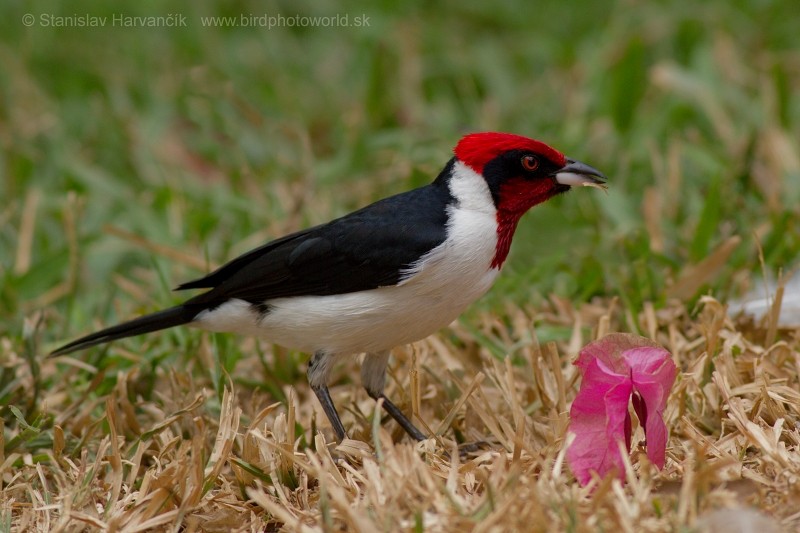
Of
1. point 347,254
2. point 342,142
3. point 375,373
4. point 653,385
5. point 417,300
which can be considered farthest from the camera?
point 342,142

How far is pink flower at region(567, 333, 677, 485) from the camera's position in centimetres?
280

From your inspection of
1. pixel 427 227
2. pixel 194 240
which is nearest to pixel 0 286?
pixel 194 240

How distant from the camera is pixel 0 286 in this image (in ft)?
15.4

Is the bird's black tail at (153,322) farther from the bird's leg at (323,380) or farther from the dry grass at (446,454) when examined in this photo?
the bird's leg at (323,380)

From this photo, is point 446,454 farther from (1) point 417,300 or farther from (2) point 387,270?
(2) point 387,270

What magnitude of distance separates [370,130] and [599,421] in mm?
3653

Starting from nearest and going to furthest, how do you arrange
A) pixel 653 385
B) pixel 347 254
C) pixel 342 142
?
pixel 653 385
pixel 347 254
pixel 342 142

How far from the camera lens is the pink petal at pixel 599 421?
2.80 m

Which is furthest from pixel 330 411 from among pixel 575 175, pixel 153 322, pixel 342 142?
pixel 342 142

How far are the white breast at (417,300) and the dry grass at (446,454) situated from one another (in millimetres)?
232

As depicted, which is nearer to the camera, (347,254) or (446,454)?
(446,454)

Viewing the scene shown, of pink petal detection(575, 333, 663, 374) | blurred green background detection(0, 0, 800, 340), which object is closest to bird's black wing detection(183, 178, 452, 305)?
pink petal detection(575, 333, 663, 374)

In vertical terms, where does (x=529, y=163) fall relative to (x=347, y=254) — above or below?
above

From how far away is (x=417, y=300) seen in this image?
3.33 meters
